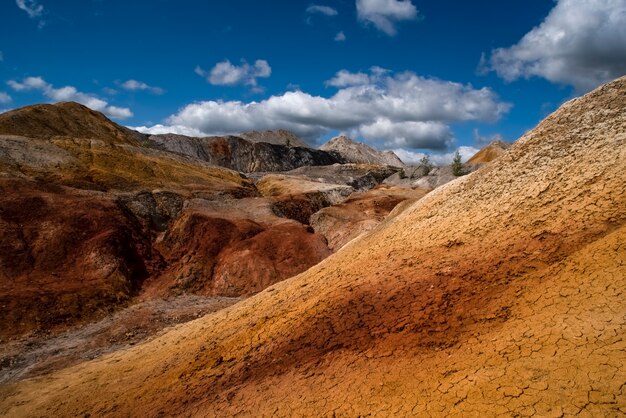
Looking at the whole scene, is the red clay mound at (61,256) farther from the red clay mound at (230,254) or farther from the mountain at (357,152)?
the mountain at (357,152)

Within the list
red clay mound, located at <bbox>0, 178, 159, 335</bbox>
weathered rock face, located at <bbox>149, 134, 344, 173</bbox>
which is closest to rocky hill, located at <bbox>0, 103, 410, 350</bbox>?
red clay mound, located at <bbox>0, 178, 159, 335</bbox>

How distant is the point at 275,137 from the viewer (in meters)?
150

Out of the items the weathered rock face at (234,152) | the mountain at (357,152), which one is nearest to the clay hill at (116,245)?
the weathered rock face at (234,152)

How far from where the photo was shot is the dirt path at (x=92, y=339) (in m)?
16.3

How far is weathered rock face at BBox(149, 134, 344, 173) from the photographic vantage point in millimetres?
104438

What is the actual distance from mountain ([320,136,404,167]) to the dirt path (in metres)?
120

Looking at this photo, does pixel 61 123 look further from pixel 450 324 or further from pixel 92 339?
pixel 450 324

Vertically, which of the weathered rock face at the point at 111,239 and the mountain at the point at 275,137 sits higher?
the mountain at the point at 275,137

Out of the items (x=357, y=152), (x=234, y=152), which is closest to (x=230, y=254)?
(x=234, y=152)

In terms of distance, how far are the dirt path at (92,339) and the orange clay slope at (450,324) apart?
7.50ft

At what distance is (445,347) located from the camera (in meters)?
8.03

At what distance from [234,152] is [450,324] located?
104 m

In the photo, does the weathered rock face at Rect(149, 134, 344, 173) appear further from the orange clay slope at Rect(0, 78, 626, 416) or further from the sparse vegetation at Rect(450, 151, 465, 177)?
the orange clay slope at Rect(0, 78, 626, 416)

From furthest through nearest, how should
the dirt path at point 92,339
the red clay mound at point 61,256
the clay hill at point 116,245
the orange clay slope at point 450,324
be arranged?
the red clay mound at point 61,256
the clay hill at point 116,245
the dirt path at point 92,339
the orange clay slope at point 450,324
